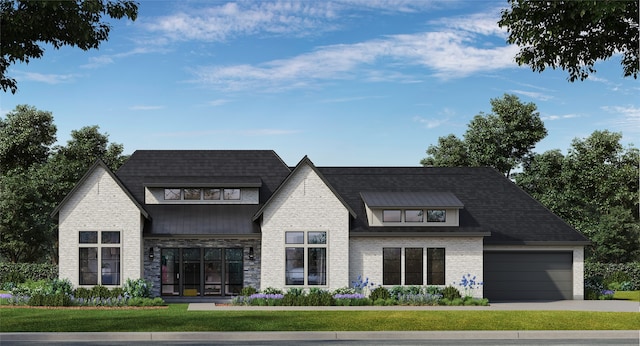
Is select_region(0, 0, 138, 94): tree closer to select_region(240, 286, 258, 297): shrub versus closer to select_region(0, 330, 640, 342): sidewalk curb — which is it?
select_region(0, 330, 640, 342): sidewalk curb

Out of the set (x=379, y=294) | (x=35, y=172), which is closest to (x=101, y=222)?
(x=379, y=294)

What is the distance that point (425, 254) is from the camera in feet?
110

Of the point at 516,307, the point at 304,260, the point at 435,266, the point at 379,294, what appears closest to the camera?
the point at 516,307

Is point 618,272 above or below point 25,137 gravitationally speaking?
below

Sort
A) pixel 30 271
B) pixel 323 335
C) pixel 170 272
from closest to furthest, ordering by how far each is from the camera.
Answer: pixel 323 335 → pixel 170 272 → pixel 30 271

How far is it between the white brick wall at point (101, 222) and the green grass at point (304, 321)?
613 cm

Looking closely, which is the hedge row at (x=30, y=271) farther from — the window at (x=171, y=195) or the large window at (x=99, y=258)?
the large window at (x=99, y=258)

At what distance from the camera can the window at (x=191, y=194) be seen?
3609 centimetres

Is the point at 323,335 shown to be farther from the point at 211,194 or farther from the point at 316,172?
the point at 211,194

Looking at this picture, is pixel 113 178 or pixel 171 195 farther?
pixel 171 195

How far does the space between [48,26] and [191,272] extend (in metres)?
15.9

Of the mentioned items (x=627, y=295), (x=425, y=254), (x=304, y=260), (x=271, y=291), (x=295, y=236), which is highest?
(x=295, y=236)

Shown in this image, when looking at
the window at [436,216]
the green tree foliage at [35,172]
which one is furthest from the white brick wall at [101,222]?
the green tree foliage at [35,172]

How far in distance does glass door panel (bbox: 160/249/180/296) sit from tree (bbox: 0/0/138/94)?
45.2ft
